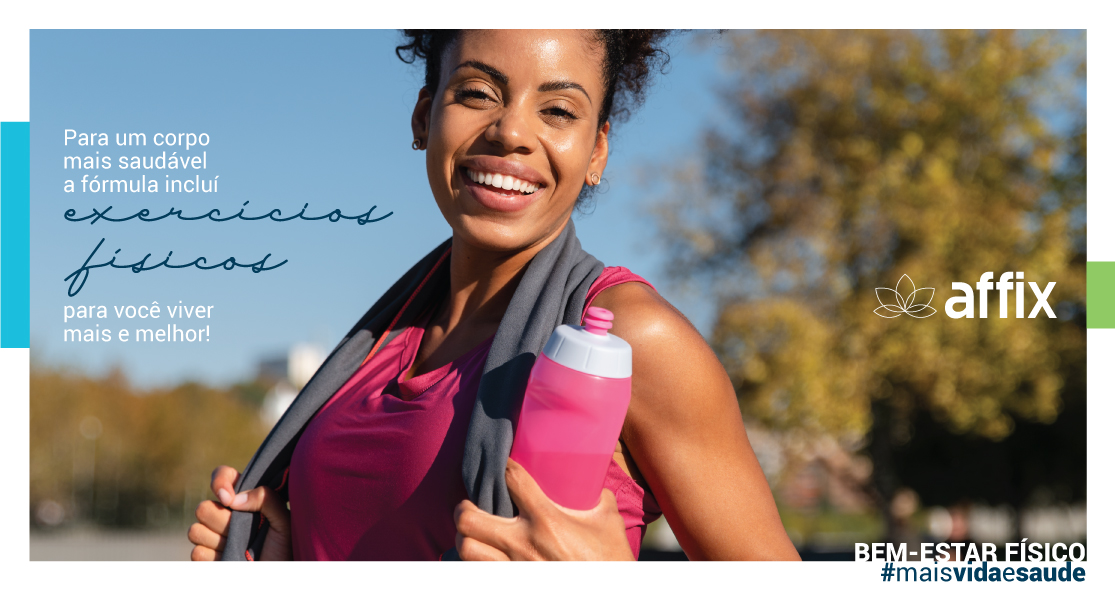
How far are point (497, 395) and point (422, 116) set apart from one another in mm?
800

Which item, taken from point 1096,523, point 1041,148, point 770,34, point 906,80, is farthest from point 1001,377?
point 1096,523

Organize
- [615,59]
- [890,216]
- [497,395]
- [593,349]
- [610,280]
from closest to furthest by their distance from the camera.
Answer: [593,349], [497,395], [610,280], [615,59], [890,216]

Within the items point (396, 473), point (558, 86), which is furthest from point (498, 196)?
point (396, 473)

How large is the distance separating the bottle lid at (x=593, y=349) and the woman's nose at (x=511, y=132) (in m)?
0.41

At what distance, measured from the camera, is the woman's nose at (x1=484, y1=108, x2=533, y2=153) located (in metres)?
1.70

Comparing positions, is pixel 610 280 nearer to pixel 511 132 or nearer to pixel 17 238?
pixel 511 132

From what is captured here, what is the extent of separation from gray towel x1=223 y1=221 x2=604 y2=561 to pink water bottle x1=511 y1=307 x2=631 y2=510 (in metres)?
0.06

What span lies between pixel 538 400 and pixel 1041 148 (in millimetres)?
11948

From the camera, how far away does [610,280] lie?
1.69m

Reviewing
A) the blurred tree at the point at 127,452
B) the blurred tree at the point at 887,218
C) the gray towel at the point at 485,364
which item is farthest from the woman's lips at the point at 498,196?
the blurred tree at the point at 127,452

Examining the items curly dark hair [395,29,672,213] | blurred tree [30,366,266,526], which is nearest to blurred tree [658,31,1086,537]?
curly dark hair [395,29,672,213]

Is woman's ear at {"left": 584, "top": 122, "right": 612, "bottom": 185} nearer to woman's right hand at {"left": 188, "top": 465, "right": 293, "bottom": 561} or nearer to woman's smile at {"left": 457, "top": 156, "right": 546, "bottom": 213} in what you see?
woman's smile at {"left": 457, "top": 156, "right": 546, "bottom": 213}

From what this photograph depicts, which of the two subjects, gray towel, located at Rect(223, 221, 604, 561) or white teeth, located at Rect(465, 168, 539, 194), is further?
white teeth, located at Rect(465, 168, 539, 194)
